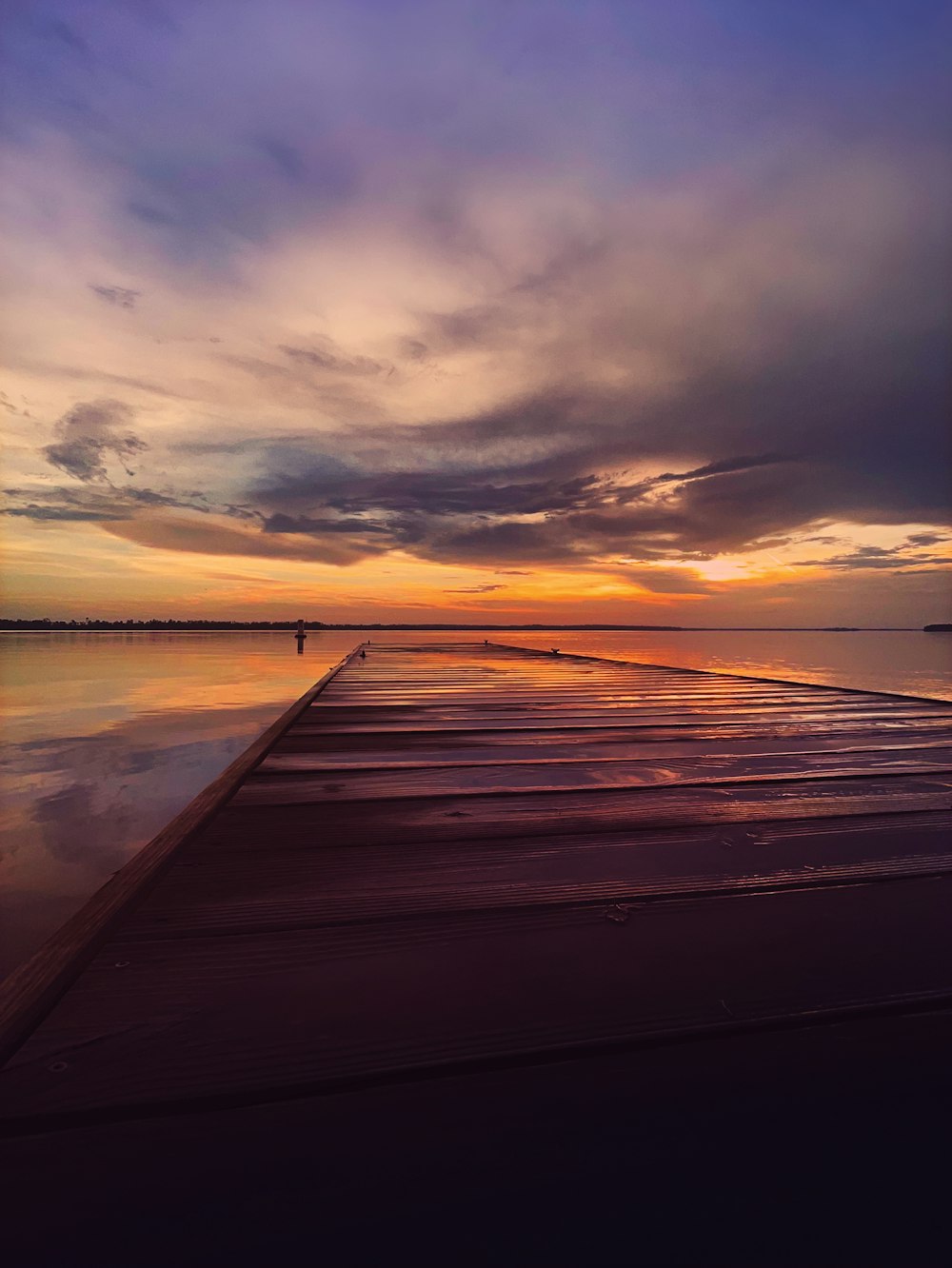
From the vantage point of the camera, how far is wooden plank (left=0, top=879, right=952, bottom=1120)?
3.16 ft

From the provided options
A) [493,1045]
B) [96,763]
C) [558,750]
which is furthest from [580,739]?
[96,763]

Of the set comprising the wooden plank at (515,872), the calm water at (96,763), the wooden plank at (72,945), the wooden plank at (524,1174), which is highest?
the wooden plank at (72,945)

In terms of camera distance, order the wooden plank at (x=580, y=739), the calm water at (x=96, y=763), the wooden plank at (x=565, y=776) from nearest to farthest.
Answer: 1. the wooden plank at (x=565, y=776)
2. the wooden plank at (x=580, y=739)
3. the calm water at (x=96, y=763)

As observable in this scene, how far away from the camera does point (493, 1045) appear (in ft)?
3.34

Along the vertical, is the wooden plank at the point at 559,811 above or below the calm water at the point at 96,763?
above

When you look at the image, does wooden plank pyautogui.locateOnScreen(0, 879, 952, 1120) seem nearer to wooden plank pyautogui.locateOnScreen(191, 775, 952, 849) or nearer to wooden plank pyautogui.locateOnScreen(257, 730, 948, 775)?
wooden plank pyautogui.locateOnScreen(191, 775, 952, 849)

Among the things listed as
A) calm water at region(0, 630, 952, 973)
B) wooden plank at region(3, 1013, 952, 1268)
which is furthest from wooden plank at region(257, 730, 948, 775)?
wooden plank at region(3, 1013, 952, 1268)

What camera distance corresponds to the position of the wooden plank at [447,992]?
964mm

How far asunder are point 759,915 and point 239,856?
1.43 meters

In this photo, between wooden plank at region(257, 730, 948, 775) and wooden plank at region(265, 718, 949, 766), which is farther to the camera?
wooden plank at region(265, 718, 949, 766)

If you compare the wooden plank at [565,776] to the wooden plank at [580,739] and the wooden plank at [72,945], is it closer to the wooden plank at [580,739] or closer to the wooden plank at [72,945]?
the wooden plank at [580,739]

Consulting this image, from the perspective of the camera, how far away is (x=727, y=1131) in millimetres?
861

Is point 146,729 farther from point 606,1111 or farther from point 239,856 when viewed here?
point 606,1111

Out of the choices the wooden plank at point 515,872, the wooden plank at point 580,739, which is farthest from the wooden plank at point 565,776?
the wooden plank at point 515,872
